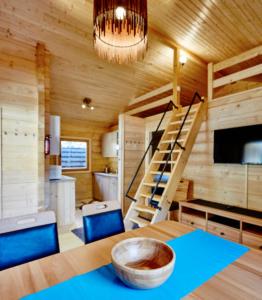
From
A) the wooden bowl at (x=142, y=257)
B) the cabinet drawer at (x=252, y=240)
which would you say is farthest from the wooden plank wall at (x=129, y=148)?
the wooden bowl at (x=142, y=257)

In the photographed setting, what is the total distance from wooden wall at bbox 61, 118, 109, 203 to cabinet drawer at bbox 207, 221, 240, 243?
3823 mm

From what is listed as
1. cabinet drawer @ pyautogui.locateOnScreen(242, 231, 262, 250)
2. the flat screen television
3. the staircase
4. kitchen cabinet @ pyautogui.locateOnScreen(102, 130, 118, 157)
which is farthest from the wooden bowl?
kitchen cabinet @ pyautogui.locateOnScreen(102, 130, 118, 157)

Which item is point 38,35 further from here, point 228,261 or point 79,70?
point 228,261

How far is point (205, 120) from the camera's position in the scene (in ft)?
11.8

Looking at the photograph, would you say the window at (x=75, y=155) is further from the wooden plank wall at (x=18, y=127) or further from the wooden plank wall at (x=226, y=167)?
the wooden plank wall at (x=226, y=167)

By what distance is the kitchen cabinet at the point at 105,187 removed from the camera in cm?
508

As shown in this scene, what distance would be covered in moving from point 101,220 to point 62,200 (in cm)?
214

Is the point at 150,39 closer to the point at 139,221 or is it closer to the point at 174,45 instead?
the point at 174,45

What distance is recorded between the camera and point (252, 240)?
2.44 meters

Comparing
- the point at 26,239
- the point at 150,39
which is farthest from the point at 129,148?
the point at 26,239

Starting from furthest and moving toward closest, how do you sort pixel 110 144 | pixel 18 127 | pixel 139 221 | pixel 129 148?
pixel 110 144 → pixel 129 148 → pixel 18 127 → pixel 139 221

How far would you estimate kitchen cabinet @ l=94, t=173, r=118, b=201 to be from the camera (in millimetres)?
5082

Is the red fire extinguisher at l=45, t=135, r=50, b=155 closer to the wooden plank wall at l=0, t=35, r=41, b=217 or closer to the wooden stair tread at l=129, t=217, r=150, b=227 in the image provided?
the wooden plank wall at l=0, t=35, r=41, b=217

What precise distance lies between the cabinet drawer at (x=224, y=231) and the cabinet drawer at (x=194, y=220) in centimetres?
11
